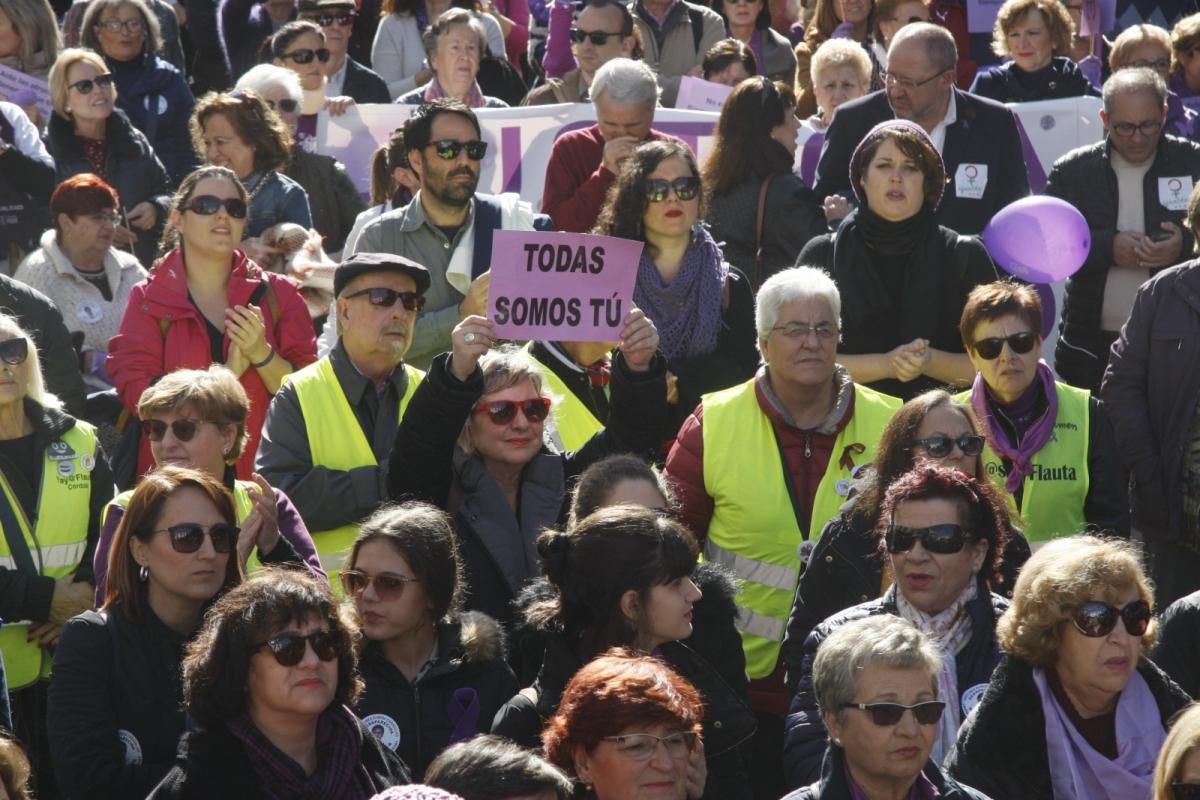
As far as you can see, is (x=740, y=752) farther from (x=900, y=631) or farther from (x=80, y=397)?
(x=80, y=397)

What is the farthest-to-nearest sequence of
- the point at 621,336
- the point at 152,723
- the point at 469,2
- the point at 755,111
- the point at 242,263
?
the point at 469,2 < the point at 755,111 < the point at 242,263 < the point at 621,336 < the point at 152,723

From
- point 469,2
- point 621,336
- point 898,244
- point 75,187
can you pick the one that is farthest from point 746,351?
point 469,2

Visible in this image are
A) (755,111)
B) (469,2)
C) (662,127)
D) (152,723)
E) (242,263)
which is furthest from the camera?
(469,2)

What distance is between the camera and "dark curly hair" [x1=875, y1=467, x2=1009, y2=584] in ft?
18.9

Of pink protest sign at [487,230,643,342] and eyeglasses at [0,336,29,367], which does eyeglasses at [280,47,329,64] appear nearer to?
eyeglasses at [0,336,29,367]

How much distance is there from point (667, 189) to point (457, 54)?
3760 mm

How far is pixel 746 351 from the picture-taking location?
7863 millimetres

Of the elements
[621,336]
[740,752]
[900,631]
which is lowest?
[740,752]

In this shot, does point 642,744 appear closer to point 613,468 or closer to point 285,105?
point 613,468

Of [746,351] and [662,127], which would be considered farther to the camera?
[662,127]

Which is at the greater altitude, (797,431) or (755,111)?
(755,111)

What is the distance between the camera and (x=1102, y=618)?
5305 millimetres

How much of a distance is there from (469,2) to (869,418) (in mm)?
6907

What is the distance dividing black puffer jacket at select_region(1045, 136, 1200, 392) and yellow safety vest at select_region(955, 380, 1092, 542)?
7.04 feet
